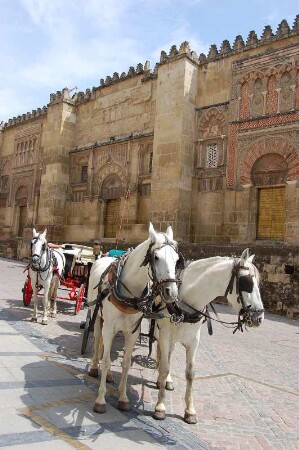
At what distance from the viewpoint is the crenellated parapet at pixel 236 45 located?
44.8 feet

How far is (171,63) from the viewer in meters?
15.9

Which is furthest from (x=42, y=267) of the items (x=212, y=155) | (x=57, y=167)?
(x=57, y=167)

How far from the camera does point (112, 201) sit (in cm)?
1900

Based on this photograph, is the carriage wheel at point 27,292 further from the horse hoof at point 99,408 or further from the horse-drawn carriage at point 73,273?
the horse hoof at point 99,408

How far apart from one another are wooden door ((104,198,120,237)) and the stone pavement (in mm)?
11278

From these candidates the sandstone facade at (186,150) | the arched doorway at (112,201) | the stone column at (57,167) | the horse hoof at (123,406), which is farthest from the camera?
the stone column at (57,167)

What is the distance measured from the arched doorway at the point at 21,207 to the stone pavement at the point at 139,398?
17071 millimetres

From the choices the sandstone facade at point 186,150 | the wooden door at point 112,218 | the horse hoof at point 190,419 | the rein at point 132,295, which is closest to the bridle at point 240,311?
the rein at point 132,295

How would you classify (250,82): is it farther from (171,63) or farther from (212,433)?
(212,433)

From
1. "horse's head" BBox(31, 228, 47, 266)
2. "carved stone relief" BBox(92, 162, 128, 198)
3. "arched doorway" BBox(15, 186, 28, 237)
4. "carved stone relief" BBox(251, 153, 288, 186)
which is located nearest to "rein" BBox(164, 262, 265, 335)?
"horse's head" BBox(31, 228, 47, 266)

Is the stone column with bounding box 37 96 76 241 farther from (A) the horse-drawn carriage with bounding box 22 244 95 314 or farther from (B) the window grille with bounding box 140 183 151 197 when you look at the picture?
(A) the horse-drawn carriage with bounding box 22 244 95 314

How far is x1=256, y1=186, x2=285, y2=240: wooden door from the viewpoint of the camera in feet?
43.8

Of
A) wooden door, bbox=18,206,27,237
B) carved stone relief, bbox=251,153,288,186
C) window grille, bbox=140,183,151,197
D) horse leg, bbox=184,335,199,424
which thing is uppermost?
carved stone relief, bbox=251,153,288,186

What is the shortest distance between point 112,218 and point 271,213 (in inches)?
310
